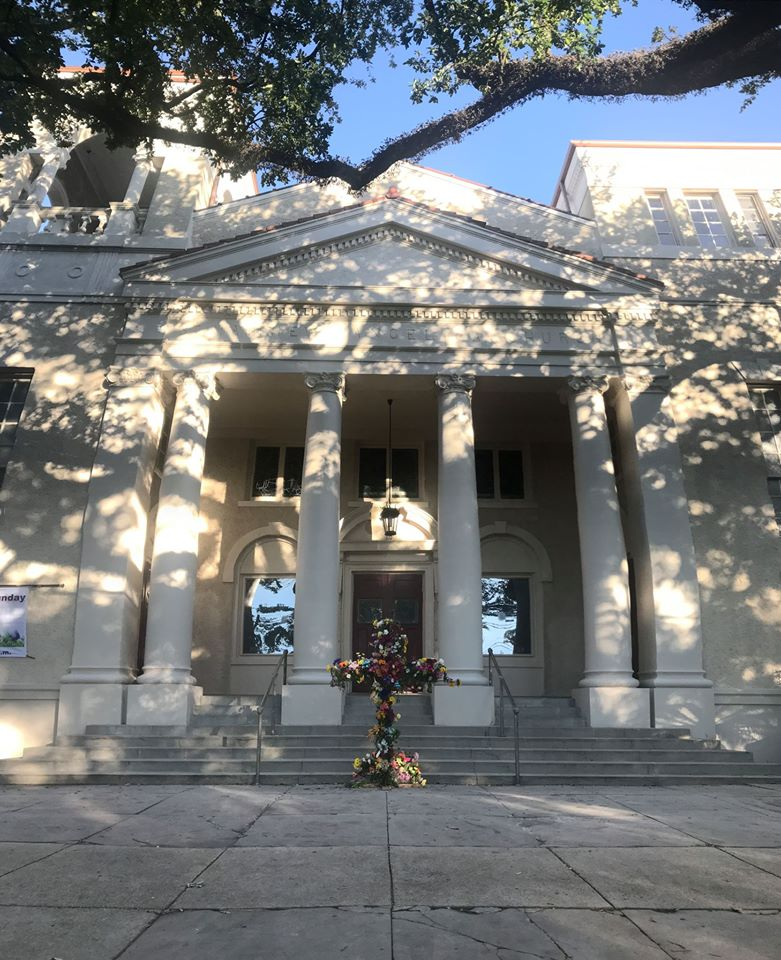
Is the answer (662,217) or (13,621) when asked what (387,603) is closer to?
(13,621)

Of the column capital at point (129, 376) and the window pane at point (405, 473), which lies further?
the window pane at point (405, 473)

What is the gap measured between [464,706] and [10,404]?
36.6ft


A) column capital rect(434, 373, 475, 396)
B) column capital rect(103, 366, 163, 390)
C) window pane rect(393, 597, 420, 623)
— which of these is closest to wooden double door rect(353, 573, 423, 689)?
window pane rect(393, 597, 420, 623)

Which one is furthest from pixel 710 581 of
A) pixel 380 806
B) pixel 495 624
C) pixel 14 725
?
pixel 14 725

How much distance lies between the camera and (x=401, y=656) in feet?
31.9

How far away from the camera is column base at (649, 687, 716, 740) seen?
40.0 ft

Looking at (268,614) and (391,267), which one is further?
(268,614)

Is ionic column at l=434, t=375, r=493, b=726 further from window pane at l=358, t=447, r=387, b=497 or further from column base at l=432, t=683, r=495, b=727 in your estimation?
window pane at l=358, t=447, r=387, b=497

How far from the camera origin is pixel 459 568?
1285 cm

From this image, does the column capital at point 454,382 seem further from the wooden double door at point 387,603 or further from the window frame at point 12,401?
the window frame at point 12,401

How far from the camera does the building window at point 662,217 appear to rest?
17.0 metres

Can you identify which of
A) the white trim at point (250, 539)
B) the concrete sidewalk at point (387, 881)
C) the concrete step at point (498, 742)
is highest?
the white trim at point (250, 539)

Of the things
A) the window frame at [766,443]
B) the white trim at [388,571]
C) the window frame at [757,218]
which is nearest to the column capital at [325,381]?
the white trim at [388,571]

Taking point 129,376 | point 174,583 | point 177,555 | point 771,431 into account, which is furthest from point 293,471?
point 771,431
